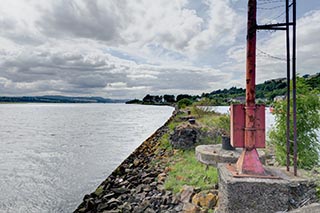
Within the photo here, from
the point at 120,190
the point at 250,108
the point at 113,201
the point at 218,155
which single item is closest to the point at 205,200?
the point at 218,155

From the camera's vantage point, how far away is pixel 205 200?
15.9ft

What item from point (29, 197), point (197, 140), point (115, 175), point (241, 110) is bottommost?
point (29, 197)

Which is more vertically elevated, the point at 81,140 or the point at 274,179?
A: the point at 274,179

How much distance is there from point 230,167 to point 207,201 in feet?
3.28

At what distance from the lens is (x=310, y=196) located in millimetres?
3670

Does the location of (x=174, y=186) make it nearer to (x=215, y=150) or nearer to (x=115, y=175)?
(x=215, y=150)

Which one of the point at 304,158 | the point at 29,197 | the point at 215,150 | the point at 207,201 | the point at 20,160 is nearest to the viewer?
the point at 207,201

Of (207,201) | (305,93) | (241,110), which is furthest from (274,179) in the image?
(305,93)

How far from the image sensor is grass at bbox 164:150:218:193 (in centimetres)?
570

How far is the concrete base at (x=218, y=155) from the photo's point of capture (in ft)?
19.1

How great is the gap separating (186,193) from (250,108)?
100 inches

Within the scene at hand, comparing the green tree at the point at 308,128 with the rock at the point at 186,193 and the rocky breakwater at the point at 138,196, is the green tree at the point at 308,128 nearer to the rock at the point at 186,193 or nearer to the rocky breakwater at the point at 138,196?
the rock at the point at 186,193

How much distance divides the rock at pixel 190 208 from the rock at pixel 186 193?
0.19 metres

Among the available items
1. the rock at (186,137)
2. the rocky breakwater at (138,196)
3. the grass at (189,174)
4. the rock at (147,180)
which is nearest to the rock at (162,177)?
the rocky breakwater at (138,196)
